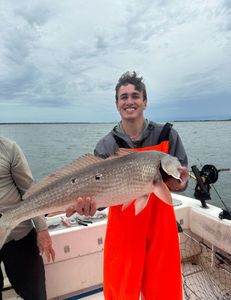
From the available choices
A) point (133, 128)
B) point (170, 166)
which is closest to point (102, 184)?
point (170, 166)

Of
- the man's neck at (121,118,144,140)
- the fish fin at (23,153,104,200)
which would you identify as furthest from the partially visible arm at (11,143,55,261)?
the man's neck at (121,118,144,140)

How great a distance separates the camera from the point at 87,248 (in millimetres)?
4449

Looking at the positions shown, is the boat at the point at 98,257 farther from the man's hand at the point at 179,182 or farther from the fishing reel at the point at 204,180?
the man's hand at the point at 179,182

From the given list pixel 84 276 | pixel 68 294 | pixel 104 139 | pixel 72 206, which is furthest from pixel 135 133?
pixel 68 294

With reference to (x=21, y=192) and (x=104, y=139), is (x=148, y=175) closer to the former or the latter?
(x=104, y=139)

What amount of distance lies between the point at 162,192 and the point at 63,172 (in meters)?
1.04

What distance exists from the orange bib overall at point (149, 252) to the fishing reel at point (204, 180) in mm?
1883

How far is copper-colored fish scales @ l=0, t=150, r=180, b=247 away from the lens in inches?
109

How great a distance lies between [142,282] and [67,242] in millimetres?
1359

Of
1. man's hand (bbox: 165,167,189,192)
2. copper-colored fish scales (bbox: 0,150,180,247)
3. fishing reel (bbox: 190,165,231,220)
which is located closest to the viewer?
copper-colored fish scales (bbox: 0,150,180,247)

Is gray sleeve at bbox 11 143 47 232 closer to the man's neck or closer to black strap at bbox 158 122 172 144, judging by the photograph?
the man's neck

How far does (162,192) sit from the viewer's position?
2.87m

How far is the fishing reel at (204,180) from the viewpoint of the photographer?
5.06m

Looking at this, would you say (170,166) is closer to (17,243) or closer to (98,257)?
(17,243)
